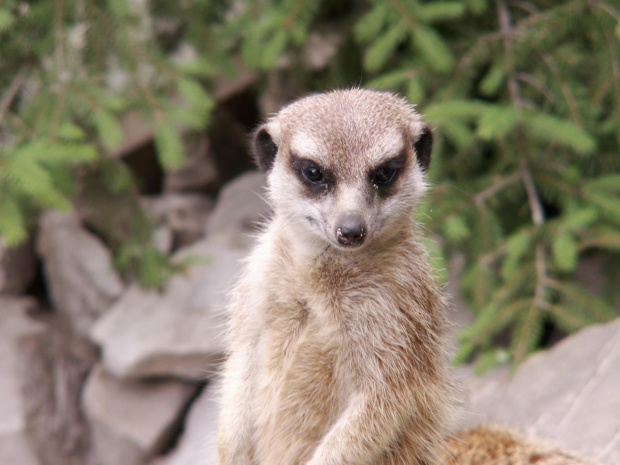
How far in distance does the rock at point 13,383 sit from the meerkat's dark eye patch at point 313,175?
2558 millimetres

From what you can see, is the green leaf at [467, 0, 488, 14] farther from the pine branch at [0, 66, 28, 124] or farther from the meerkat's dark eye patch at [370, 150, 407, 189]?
the pine branch at [0, 66, 28, 124]

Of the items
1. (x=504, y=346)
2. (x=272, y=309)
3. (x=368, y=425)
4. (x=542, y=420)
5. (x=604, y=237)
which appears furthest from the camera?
(x=504, y=346)

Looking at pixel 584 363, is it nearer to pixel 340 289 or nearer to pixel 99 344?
pixel 340 289

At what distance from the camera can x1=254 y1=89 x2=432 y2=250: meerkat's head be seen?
1698 millimetres

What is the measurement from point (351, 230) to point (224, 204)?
9.36 ft

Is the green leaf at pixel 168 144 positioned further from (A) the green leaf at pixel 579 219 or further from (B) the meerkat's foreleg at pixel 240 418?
(A) the green leaf at pixel 579 219

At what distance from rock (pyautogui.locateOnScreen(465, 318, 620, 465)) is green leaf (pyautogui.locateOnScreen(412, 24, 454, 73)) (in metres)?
1.20

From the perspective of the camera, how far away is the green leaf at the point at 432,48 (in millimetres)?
2959

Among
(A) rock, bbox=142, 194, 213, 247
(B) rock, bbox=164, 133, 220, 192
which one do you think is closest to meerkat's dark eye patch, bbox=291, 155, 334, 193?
(A) rock, bbox=142, 194, 213, 247

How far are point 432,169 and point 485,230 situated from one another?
347 millimetres

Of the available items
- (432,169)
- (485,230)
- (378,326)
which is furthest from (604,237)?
(378,326)

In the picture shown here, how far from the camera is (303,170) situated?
5.83 feet

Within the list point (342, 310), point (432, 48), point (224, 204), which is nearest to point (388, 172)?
point (342, 310)

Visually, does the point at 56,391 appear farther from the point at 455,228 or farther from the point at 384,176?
the point at 384,176
